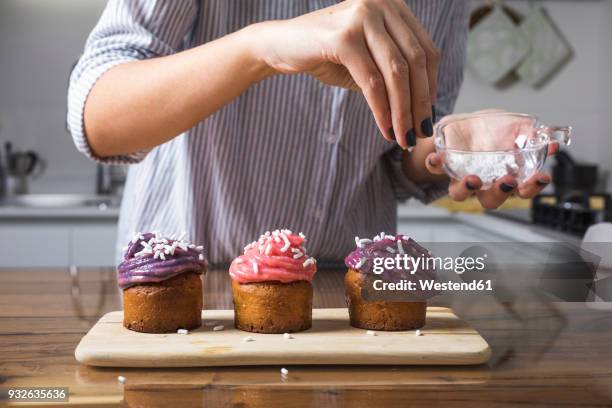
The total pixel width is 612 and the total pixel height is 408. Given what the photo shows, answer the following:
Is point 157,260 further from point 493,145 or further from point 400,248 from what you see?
point 493,145

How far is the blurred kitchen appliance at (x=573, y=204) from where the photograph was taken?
200 centimetres

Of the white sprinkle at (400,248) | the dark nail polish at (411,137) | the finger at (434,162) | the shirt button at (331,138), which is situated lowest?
the white sprinkle at (400,248)

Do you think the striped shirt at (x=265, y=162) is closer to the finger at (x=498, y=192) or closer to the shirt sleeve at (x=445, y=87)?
the shirt sleeve at (x=445, y=87)

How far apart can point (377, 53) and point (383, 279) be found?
0.32m

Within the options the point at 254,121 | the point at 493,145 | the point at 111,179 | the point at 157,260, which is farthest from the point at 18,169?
the point at 493,145

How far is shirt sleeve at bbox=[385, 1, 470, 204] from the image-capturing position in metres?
1.55

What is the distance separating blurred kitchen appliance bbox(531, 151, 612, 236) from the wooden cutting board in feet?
3.89

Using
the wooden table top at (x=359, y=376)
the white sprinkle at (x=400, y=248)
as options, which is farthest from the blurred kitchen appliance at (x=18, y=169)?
the white sprinkle at (x=400, y=248)

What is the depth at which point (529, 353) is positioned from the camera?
2.86ft

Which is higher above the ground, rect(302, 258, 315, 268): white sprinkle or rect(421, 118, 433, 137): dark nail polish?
rect(421, 118, 433, 137): dark nail polish

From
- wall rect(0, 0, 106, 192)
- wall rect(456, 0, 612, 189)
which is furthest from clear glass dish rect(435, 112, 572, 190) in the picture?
wall rect(0, 0, 106, 192)

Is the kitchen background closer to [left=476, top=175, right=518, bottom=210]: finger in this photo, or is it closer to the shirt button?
the shirt button

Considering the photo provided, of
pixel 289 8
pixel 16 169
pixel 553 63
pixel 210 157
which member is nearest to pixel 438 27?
pixel 289 8

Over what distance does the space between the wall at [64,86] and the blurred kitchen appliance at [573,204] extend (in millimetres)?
250
